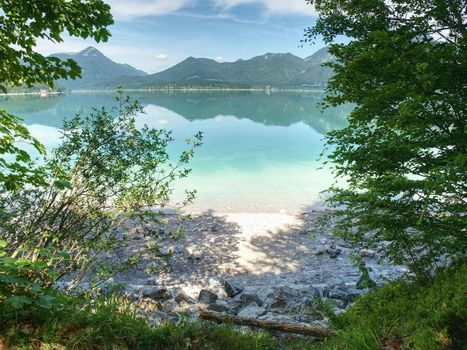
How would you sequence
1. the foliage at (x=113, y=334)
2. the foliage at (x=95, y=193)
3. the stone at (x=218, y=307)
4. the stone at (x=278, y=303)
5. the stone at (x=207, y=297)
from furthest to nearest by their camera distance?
the stone at (x=207, y=297) → the stone at (x=278, y=303) → the stone at (x=218, y=307) → the foliage at (x=95, y=193) → the foliage at (x=113, y=334)

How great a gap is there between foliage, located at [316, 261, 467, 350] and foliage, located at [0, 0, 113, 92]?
6.61 m

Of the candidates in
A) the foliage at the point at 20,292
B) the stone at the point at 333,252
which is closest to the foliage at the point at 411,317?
the foliage at the point at 20,292

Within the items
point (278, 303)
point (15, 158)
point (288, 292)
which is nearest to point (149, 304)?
point (278, 303)

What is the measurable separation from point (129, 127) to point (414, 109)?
869cm

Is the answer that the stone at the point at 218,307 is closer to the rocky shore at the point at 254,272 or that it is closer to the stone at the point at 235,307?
the rocky shore at the point at 254,272

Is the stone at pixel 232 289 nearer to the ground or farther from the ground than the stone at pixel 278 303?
nearer to the ground

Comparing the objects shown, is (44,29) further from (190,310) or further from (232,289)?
(232,289)

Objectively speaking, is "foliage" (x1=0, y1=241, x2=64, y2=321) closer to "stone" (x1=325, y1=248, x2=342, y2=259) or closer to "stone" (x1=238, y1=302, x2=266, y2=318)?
"stone" (x1=238, y1=302, x2=266, y2=318)

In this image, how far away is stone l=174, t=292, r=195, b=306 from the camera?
40.5 ft

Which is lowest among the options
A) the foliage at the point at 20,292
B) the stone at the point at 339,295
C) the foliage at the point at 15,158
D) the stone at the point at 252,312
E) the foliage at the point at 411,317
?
the stone at the point at 339,295

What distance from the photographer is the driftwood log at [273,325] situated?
650 cm

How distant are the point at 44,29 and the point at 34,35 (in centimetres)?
22

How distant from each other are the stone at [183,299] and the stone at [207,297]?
367mm

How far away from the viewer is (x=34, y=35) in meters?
5.78
